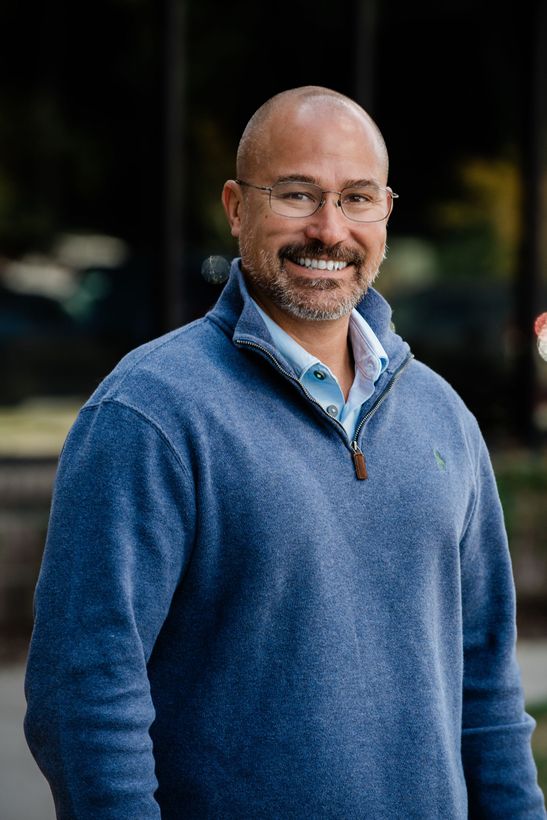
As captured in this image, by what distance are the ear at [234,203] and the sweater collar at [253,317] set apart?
67 millimetres

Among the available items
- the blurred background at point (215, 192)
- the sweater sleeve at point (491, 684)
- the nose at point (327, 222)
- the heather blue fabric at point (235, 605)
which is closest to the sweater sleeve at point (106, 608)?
the heather blue fabric at point (235, 605)

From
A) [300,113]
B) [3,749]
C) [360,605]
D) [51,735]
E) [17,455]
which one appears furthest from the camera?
[17,455]

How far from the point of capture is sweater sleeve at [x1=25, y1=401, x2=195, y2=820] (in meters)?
1.85

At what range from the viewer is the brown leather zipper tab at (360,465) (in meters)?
2.08

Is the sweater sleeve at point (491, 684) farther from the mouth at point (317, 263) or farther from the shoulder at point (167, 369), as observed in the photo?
the shoulder at point (167, 369)

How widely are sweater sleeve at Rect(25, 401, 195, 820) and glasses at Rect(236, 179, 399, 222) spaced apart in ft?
1.60

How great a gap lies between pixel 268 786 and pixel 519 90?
20.8 ft

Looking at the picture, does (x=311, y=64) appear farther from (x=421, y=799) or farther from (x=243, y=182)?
(x=421, y=799)

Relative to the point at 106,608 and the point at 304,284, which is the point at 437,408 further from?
the point at 106,608

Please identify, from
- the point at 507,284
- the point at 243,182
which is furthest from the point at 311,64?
the point at 243,182

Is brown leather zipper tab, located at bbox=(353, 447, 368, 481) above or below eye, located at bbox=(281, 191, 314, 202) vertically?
below

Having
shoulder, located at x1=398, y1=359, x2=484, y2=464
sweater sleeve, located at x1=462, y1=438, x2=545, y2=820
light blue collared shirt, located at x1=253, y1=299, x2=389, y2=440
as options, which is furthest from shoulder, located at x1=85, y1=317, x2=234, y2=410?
sweater sleeve, located at x1=462, y1=438, x2=545, y2=820

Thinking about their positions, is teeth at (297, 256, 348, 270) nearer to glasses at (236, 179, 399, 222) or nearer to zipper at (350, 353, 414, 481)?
glasses at (236, 179, 399, 222)

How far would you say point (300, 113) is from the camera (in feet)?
7.11
